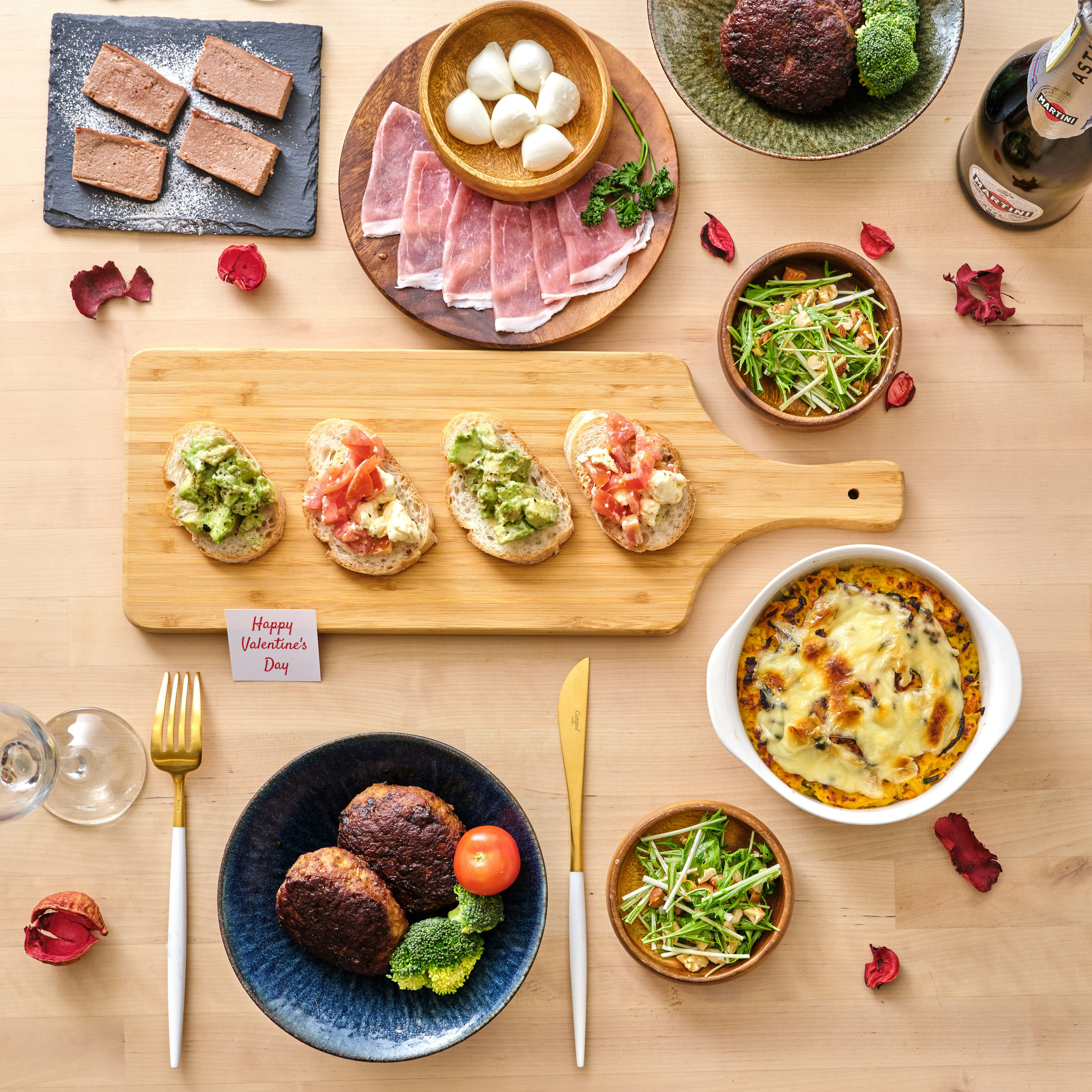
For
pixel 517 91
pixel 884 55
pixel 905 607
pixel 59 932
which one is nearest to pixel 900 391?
pixel 905 607

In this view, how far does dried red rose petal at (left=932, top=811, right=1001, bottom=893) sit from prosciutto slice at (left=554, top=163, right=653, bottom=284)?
1788 mm

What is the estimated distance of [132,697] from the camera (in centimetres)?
250

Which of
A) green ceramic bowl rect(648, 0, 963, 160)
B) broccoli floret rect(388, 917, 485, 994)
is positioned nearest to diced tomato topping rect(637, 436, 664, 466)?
green ceramic bowl rect(648, 0, 963, 160)

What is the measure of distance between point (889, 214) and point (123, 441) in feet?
7.46

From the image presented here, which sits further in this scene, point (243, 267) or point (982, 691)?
point (243, 267)

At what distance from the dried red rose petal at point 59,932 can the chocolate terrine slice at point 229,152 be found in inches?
79.5

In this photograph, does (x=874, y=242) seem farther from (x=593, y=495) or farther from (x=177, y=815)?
(x=177, y=815)

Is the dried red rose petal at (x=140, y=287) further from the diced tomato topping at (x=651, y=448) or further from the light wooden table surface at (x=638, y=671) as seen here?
the diced tomato topping at (x=651, y=448)

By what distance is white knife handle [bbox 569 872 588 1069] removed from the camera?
7.76ft

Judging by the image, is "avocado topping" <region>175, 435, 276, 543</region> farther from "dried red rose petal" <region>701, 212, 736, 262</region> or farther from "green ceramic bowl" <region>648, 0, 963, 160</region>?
"green ceramic bowl" <region>648, 0, 963, 160</region>

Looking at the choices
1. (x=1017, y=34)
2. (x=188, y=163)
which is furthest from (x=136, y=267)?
(x=1017, y=34)

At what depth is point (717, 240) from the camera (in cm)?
253

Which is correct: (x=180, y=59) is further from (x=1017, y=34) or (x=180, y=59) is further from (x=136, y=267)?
(x=1017, y=34)

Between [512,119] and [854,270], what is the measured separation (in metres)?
1.01
